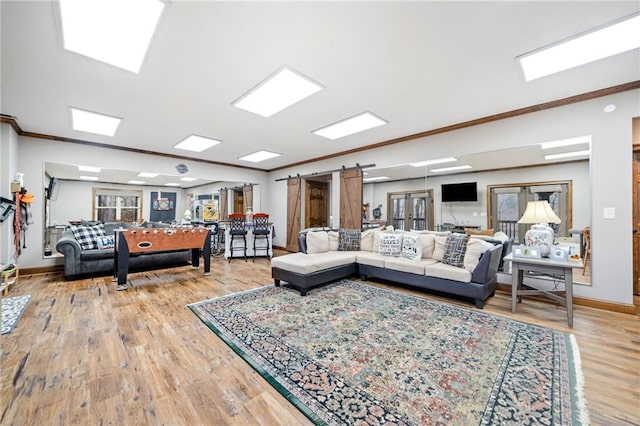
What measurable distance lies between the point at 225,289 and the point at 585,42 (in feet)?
15.9

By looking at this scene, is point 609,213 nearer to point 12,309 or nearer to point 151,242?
point 151,242

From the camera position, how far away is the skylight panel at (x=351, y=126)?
12.6 ft

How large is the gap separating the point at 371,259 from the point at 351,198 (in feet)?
6.40

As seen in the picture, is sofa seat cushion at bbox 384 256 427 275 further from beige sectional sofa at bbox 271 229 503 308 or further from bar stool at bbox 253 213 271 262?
bar stool at bbox 253 213 271 262

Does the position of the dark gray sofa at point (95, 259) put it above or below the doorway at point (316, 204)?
below

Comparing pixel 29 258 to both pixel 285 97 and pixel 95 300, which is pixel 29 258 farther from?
pixel 285 97

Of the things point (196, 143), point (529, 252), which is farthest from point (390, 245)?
point (196, 143)

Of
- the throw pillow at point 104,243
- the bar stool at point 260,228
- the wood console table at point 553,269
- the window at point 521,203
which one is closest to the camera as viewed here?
the wood console table at point 553,269

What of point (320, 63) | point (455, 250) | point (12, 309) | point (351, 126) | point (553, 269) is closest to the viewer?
point (320, 63)

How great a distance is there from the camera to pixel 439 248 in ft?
13.0

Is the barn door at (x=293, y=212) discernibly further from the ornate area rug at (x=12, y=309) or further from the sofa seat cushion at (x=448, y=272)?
the ornate area rug at (x=12, y=309)

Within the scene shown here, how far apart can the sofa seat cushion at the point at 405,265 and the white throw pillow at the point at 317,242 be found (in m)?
1.19

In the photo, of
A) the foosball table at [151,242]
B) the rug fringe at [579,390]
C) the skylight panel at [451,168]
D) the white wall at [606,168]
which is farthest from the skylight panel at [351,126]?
the rug fringe at [579,390]

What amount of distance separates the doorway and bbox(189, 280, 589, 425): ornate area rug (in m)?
4.24
